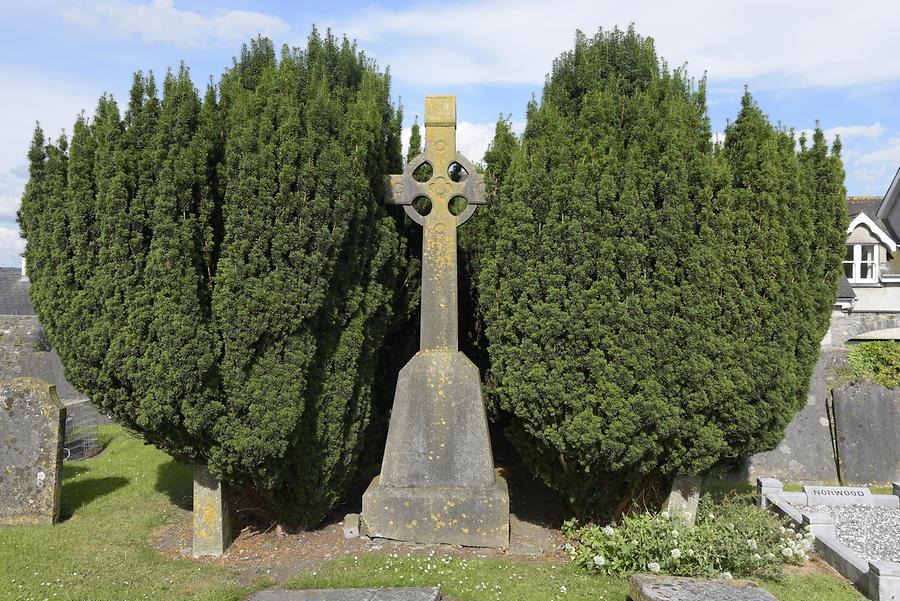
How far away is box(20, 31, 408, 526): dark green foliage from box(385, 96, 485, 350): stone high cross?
1096mm

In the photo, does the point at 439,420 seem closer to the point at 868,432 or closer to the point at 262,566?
the point at 262,566

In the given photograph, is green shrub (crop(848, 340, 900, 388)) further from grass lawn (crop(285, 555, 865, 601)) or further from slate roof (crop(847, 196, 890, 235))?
slate roof (crop(847, 196, 890, 235))

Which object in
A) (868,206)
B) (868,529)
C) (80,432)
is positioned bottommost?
(868,529)

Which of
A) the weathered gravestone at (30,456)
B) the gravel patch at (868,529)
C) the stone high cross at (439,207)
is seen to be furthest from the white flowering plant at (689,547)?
the weathered gravestone at (30,456)

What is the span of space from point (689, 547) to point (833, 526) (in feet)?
9.15

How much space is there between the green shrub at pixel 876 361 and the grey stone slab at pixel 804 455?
194 cm

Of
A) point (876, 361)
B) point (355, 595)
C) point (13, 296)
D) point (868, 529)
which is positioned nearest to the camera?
point (355, 595)

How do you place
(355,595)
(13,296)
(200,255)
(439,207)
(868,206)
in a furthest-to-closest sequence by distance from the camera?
(868,206), (13,296), (439,207), (200,255), (355,595)

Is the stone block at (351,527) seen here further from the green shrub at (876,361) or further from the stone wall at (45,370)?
the green shrub at (876,361)

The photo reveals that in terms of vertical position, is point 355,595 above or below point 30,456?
below

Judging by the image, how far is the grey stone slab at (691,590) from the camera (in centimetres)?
488

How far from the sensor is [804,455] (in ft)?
37.0

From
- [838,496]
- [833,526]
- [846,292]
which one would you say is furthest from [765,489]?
[846,292]

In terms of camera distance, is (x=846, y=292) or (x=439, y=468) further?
(x=846, y=292)
